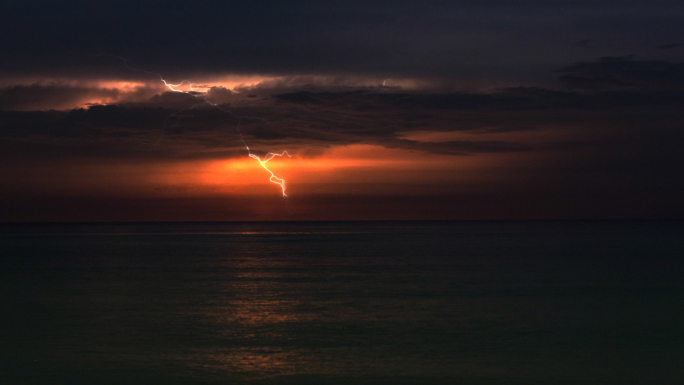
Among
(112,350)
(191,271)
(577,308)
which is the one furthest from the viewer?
(191,271)

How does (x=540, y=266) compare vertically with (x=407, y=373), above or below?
below

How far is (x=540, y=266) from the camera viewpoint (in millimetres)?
46625

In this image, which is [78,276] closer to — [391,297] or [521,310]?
[391,297]

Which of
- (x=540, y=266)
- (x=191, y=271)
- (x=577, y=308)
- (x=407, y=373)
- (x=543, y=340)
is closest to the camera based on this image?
(x=407, y=373)

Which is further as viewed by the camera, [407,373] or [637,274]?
[637,274]

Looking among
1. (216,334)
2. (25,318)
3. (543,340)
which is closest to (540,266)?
(543,340)

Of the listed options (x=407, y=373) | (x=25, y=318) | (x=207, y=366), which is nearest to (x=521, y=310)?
(x=407, y=373)

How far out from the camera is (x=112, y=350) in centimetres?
1753

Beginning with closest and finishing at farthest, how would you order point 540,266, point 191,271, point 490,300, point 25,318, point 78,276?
1. point 25,318
2. point 490,300
3. point 78,276
4. point 191,271
5. point 540,266

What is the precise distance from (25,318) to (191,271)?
782 inches

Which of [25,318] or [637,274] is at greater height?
[25,318]

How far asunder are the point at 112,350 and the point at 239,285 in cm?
1675

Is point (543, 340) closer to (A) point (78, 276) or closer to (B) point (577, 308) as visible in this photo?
(B) point (577, 308)

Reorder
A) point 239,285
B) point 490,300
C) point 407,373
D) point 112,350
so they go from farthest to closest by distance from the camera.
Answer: point 239,285
point 490,300
point 112,350
point 407,373
